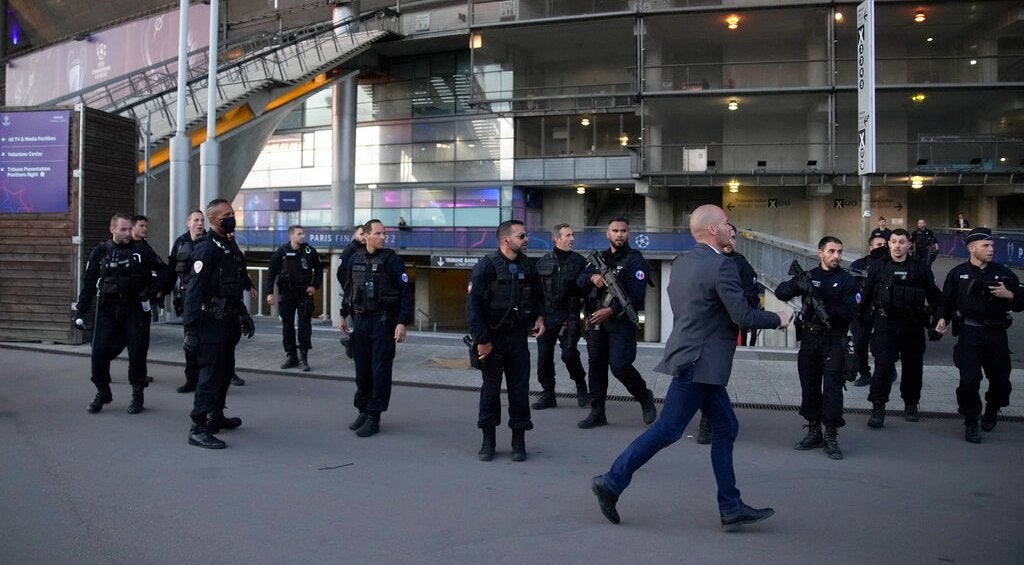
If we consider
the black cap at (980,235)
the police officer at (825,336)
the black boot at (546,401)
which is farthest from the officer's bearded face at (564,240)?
the black cap at (980,235)

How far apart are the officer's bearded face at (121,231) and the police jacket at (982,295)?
319 inches

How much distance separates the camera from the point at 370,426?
7594 millimetres

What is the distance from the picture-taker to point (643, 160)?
98.5 ft

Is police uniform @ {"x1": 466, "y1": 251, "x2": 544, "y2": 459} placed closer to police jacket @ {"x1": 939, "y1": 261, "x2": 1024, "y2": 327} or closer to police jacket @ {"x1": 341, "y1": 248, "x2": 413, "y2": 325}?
police jacket @ {"x1": 341, "y1": 248, "x2": 413, "y2": 325}

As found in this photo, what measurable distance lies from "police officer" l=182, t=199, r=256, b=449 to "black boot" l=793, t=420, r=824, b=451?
4.88m

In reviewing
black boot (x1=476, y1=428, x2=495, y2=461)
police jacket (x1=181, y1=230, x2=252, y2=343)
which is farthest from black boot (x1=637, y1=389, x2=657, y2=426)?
police jacket (x1=181, y1=230, x2=252, y2=343)

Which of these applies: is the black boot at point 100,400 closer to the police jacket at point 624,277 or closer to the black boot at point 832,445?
the police jacket at point 624,277

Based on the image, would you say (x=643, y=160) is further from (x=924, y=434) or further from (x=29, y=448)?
(x=29, y=448)

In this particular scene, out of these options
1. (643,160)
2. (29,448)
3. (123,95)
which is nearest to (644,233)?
(643,160)

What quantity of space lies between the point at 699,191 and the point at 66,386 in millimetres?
27153

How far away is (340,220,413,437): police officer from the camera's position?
7715 millimetres

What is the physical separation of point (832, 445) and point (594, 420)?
217 centimetres

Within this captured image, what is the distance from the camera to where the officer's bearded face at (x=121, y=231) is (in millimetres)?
8641

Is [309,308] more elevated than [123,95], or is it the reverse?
[123,95]
